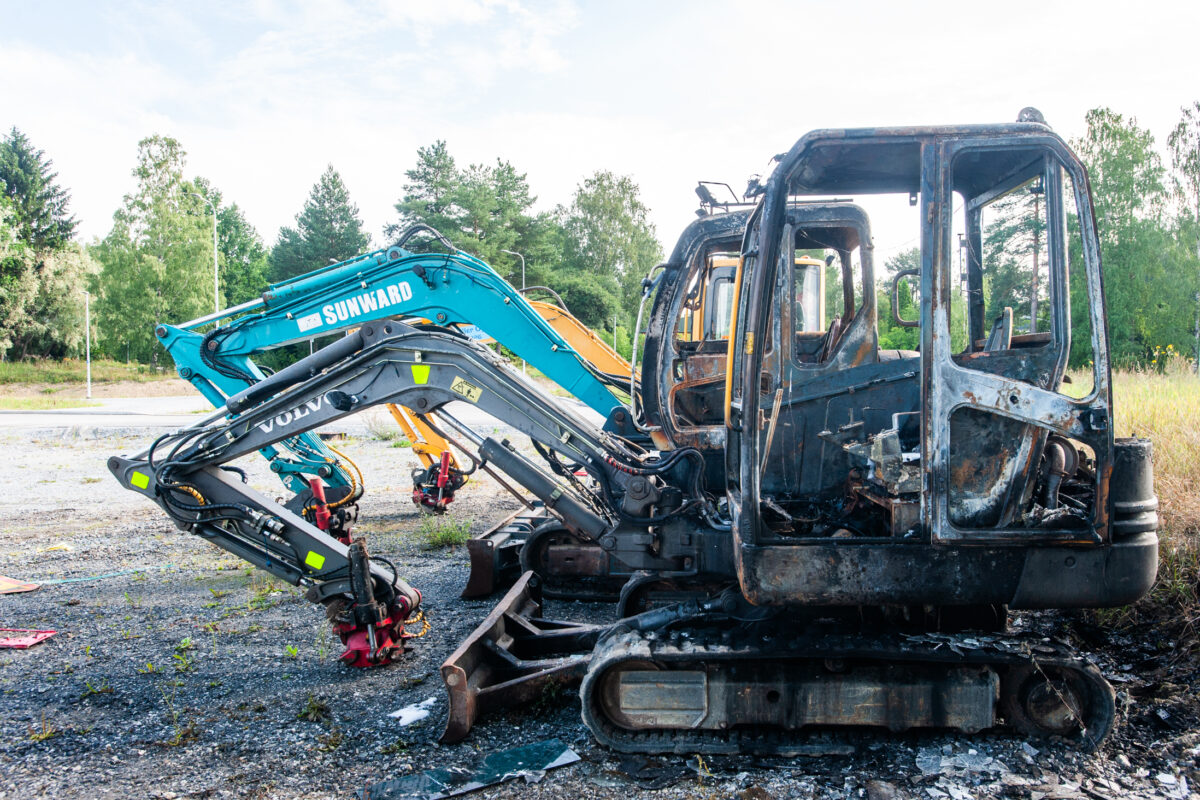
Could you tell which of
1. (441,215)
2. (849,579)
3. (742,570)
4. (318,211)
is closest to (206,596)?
(742,570)

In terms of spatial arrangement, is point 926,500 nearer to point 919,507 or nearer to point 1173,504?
point 919,507

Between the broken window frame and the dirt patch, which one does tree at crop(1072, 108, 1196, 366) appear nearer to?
the broken window frame

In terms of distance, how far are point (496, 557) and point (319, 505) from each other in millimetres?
2133

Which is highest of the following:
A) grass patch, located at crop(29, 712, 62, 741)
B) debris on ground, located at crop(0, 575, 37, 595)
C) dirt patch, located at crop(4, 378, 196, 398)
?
dirt patch, located at crop(4, 378, 196, 398)

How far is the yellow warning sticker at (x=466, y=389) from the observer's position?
4375 millimetres

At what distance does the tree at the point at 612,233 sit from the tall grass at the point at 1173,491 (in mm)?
43533

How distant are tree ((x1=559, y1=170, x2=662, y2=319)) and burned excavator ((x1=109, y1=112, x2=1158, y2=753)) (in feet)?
151

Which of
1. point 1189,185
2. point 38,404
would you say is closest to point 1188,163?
point 1189,185

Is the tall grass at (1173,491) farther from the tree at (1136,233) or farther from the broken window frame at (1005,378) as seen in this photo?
the tree at (1136,233)

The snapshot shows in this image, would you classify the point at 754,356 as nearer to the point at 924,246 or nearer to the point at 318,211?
the point at 924,246

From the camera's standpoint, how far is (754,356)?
328 centimetres

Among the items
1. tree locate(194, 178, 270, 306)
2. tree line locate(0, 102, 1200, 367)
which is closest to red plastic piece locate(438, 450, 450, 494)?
tree line locate(0, 102, 1200, 367)

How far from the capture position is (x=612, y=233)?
50562 millimetres

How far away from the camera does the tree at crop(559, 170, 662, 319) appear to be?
50406mm
